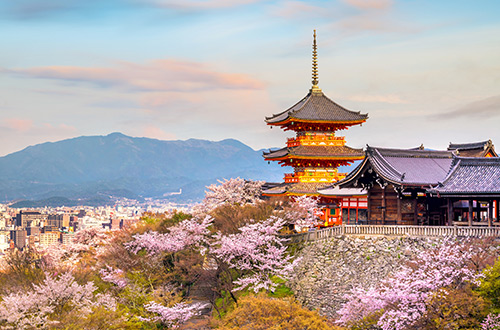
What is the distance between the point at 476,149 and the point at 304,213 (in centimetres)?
1326

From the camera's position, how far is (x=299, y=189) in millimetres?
61125

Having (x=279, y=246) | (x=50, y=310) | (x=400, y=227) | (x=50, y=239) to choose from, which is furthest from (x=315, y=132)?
(x=50, y=239)

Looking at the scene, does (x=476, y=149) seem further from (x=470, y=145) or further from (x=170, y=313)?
(x=170, y=313)

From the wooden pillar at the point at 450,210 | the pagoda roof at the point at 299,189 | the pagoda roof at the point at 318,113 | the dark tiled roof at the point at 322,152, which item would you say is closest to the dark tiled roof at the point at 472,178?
the wooden pillar at the point at 450,210

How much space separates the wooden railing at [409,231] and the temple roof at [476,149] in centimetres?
1386

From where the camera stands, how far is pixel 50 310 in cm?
3688

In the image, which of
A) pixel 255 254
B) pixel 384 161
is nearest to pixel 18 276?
pixel 255 254

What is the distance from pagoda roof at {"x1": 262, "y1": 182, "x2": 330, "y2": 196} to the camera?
60250 mm

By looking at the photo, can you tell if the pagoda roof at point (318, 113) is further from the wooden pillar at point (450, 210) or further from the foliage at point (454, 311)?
the foliage at point (454, 311)

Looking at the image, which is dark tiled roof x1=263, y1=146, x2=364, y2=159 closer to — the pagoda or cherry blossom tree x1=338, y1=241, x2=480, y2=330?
the pagoda

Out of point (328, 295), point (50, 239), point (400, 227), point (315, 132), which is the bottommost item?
point (50, 239)

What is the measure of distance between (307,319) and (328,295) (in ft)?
25.8

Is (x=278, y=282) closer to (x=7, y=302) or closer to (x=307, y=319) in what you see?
(x=307, y=319)

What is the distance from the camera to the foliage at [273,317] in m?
31.1
